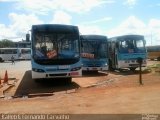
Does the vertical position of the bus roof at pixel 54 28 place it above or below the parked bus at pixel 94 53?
above

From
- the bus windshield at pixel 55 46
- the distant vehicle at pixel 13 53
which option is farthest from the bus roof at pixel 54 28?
the distant vehicle at pixel 13 53

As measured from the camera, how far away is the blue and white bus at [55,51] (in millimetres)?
18234

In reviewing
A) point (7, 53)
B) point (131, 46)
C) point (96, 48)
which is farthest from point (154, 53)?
point (96, 48)

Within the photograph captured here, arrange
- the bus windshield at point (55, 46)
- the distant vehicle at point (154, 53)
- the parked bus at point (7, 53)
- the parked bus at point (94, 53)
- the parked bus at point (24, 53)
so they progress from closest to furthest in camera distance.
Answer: the bus windshield at point (55, 46) → the parked bus at point (94, 53) → the distant vehicle at point (154, 53) → the parked bus at point (7, 53) → the parked bus at point (24, 53)

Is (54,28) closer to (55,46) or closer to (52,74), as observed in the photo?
(55,46)

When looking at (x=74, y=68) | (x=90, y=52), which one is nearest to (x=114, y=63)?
(x=90, y=52)

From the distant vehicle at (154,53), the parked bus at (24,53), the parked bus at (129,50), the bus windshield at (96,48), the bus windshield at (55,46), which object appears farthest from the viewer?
the parked bus at (24,53)

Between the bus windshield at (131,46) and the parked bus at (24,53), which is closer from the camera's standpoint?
the bus windshield at (131,46)

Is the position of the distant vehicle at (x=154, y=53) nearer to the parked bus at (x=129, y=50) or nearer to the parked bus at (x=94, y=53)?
the parked bus at (x=129, y=50)

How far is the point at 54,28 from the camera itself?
61.5ft

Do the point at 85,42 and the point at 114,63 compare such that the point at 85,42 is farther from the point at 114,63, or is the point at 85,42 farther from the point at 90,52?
the point at 114,63

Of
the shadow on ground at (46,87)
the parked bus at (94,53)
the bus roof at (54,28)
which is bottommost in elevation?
the shadow on ground at (46,87)

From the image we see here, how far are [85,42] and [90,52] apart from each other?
82 cm

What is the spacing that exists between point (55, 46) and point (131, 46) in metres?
11.7
